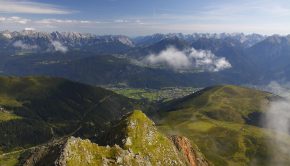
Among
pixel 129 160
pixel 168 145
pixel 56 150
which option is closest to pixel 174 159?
pixel 168 145

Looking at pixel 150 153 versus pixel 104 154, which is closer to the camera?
pixel 104 154

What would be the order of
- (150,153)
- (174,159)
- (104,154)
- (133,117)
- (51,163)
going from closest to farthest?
1. (51,163)
2. (104,154)
3. (150,153)
4. (174,159)
5. (133,117)

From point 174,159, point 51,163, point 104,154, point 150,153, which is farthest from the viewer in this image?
point 174,159

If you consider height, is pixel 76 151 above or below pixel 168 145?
above

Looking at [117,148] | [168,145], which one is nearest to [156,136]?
[168,145]

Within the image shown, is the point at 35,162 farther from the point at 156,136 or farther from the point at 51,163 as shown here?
the point at 156,136

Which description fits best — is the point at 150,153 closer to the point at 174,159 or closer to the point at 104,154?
the point at 174,159
